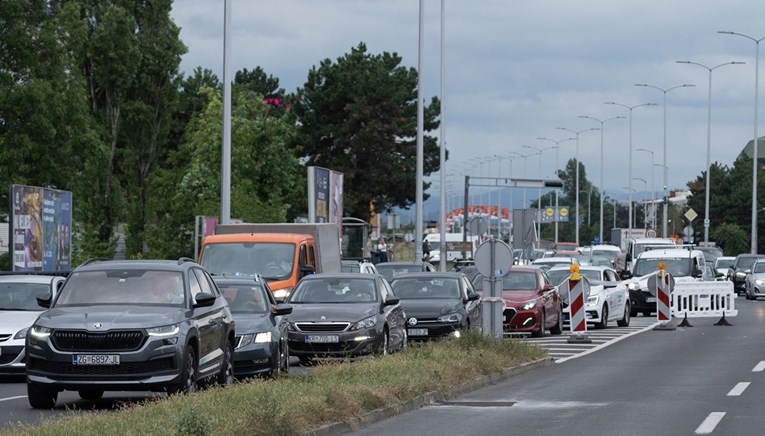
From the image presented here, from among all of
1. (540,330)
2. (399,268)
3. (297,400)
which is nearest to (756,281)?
(399,268)

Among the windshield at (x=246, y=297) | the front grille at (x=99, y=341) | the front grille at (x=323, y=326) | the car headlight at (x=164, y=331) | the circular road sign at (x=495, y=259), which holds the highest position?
the circular road sign at (x=495, y=259)

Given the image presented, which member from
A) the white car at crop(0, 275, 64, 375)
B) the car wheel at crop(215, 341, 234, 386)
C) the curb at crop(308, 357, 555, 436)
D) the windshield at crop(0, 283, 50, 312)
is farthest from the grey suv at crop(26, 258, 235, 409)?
the windshield at crop(0, 283, 50, 312)

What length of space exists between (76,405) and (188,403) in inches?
151

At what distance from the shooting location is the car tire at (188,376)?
54.6ft

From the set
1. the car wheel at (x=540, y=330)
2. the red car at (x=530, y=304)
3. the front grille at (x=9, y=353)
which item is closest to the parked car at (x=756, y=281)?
the red car at (x=530, y=304)

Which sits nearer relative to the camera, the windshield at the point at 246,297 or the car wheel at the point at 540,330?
the windshield at the point at 246,297

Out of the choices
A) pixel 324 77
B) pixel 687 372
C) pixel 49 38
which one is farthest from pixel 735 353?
pixel 324 77

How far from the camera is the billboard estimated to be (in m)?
31.9

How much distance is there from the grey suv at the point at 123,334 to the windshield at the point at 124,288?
0.01 m

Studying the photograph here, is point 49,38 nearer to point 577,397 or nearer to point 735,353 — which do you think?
point 735,353

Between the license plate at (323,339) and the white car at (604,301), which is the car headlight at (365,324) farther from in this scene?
the white car at (604,301)

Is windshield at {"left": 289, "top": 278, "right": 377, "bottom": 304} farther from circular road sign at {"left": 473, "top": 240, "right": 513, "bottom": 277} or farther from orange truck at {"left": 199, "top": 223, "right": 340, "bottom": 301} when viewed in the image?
orange truck at {"left": 199, "top": 223, "right": 340, "bottom": 301}

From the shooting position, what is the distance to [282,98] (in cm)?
9188

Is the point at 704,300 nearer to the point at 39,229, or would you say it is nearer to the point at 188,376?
the point at 39,229
